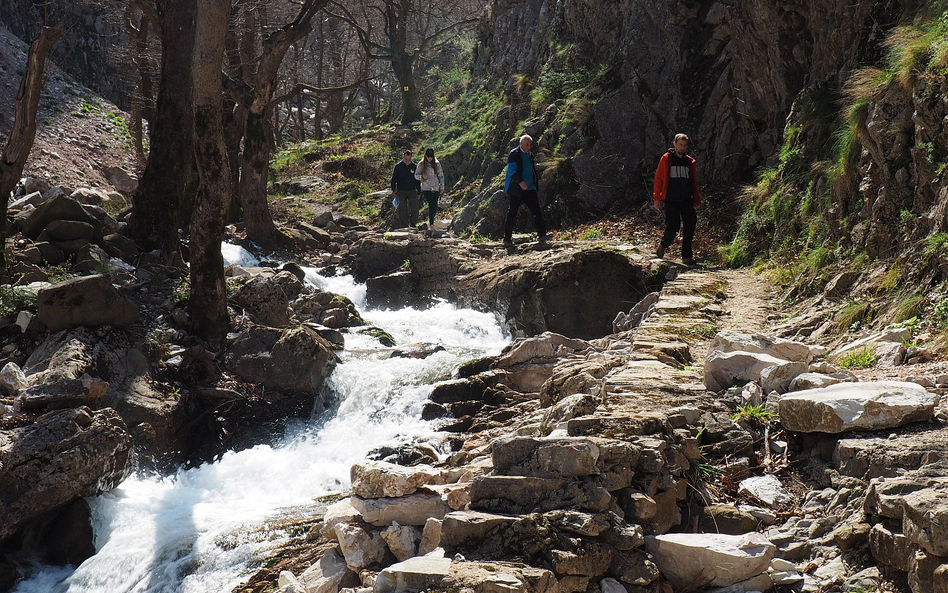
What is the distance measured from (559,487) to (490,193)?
1371 cm

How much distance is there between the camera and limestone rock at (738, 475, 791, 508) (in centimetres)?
391

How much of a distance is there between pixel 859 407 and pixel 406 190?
13.5 m

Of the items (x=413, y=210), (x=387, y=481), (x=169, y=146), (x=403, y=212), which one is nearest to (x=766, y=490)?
(x=387, y=481)

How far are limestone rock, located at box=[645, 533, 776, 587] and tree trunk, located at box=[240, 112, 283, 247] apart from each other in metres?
13.7

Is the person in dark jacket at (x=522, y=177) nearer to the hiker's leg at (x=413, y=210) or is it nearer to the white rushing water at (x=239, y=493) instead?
the white rushing water at (x=239, y=493)

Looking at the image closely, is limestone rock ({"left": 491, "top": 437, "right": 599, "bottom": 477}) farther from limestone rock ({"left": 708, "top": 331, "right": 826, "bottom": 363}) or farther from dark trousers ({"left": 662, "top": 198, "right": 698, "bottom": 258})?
dark trousers ({"left": 662, "top": 198, "right": 698, "bottom": 258})

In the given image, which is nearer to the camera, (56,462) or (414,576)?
(414,576)

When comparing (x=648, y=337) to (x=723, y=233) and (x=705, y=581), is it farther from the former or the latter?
(x=723, y=233)

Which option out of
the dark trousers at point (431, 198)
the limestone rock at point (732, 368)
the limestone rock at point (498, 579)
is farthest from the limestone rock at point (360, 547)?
the dark trousers at point (431, 198)

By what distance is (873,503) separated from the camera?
331 centimetres

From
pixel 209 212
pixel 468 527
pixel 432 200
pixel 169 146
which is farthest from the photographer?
pixel 432 200

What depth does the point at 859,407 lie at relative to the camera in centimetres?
391

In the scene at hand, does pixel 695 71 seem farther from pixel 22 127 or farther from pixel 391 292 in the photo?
pixel 22 127

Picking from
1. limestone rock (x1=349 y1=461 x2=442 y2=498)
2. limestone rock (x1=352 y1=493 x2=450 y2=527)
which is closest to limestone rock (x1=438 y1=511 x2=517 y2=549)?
limestone rock (x1=352 y1=493 x2=450 y2=527)
